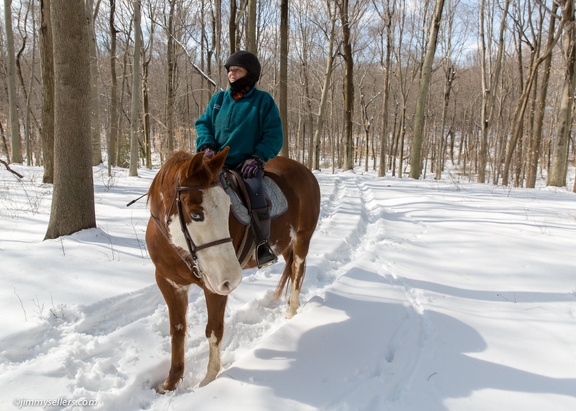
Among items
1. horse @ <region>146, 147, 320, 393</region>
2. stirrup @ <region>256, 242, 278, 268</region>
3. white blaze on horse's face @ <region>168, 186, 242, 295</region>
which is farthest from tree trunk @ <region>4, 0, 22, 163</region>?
white blaze on horse's face @ <region>168, 186, 242, 295</region>

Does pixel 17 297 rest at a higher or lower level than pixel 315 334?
higher

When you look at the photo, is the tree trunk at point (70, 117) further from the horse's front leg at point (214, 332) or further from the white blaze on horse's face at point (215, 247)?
the white blaze on horse's face at point (215, 247)

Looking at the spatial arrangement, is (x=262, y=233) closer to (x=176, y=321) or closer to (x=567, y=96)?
(x=176, y=321)

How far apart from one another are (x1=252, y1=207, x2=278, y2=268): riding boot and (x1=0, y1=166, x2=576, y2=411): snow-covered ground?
2.42ft

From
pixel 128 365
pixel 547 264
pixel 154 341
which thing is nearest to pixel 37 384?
pixel 128 365

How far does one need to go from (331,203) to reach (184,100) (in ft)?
99.4

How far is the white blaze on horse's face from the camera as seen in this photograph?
1.98 m

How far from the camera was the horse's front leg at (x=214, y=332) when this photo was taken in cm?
251

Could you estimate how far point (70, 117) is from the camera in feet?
15.4

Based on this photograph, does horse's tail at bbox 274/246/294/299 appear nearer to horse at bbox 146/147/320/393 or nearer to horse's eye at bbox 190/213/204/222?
horse at bbox 146/147/320/393

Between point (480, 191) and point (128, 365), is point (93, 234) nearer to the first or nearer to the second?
point (128, 365)

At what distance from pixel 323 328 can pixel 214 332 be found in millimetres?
1093

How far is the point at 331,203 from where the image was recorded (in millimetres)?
9141

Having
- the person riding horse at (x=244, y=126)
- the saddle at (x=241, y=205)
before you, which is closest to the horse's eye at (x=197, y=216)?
the saddle at (x=241, y=205)
